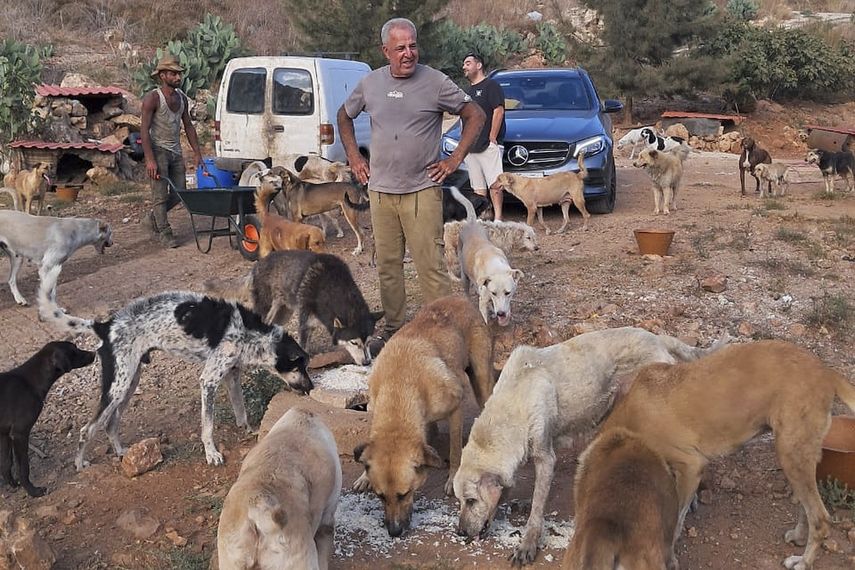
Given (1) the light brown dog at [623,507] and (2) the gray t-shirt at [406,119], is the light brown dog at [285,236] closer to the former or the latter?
(2) the gray t-shirt at [406,119]

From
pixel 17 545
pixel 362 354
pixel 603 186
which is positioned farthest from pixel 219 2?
pixel 17 545

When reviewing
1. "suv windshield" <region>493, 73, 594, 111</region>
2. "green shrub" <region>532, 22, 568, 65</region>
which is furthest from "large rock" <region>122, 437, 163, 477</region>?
"green shrub" <region>532, 22, 568, 65</region>

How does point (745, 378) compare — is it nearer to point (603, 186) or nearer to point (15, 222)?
point (15, 222)

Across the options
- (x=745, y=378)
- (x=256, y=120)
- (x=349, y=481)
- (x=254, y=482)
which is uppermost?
(x=256, y=120)

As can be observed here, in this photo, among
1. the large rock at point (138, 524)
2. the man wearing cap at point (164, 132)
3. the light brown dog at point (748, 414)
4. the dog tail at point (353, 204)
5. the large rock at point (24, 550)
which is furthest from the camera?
the dog tail at point (353, 204)

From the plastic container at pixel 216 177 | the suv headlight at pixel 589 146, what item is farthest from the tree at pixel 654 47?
the plastic container at pixel 216 177

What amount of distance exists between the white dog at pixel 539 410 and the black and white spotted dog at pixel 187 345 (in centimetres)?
180

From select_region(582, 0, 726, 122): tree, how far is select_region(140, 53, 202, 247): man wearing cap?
55.0ft

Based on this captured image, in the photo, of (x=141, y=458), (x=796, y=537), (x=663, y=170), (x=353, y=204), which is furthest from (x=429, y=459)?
(x=663, y=170)

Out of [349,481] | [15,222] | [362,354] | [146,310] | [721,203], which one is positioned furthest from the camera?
[721,203]

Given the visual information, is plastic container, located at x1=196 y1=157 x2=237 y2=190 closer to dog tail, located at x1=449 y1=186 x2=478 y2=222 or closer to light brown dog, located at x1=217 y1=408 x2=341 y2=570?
dog tail, located at x1=449 y1=186 x2=478 y2=222

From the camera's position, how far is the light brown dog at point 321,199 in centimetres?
1091

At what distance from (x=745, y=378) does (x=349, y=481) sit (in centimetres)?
236

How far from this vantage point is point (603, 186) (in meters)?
12.2
